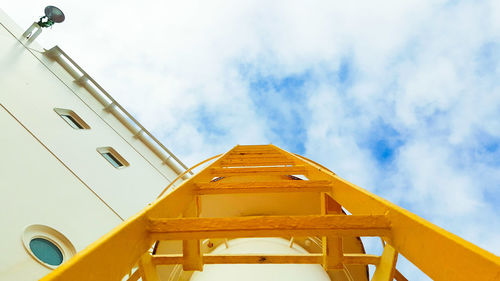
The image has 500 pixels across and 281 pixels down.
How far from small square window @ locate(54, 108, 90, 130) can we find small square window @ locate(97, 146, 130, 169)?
89cm

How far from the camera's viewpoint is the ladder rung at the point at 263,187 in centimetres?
283

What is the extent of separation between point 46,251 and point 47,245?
161 millimetres

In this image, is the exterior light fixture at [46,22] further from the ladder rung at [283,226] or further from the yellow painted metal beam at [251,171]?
the ladder rung at [283,226]

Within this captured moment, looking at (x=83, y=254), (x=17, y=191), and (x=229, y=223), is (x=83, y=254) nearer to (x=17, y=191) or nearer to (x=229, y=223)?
(x=229, y=223)

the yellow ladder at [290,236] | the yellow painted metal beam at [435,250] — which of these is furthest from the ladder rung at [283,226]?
the yellow painted metal beam at [435,250]

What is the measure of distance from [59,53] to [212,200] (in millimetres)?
9317

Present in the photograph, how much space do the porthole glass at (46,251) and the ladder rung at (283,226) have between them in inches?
176

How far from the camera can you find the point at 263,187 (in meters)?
2.83

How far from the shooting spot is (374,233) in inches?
64.9

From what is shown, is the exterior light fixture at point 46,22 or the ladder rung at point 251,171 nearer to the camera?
the ladder rung at point 251,171

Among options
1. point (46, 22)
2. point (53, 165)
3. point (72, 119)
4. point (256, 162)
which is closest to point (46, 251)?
point (53, 165)

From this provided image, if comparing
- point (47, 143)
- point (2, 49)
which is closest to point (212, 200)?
point (47, 143)

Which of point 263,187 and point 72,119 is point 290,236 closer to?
point 263,187

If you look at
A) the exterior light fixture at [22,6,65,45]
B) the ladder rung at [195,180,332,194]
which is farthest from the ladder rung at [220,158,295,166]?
the exterior light fixture at [22,6,65,45]
